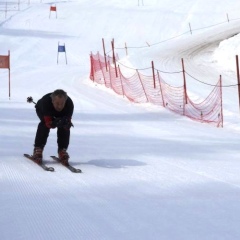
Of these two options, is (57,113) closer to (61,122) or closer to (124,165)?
(61,122)

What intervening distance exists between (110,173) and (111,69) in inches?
775

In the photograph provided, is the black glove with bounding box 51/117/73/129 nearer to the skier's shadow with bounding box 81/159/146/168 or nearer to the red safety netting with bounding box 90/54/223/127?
the skier's shadow with bounding box 81/159/146/168

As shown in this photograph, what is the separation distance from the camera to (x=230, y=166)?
27.4 feet

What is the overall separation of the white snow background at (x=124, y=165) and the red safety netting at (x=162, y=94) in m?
0.41

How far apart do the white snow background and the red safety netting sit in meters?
0.41

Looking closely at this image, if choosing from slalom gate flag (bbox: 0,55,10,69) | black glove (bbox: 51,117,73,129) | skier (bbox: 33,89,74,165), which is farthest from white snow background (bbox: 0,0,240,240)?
slalom gate flag (bbox: 0,55,10,69)

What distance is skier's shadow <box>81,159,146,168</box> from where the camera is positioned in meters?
8.42

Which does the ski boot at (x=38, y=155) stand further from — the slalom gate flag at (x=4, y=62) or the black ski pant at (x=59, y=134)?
the slalom gate flag at (x=4, y=62)

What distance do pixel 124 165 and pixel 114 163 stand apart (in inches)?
10.8

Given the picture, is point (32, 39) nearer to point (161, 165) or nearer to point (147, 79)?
point (147, 79)

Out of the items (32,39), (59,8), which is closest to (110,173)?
(32,39)

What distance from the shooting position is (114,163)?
28.4 ft

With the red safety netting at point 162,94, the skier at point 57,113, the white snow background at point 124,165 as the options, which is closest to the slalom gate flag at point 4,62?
the white snow background at point 124,165

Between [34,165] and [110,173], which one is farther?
[34,165]
